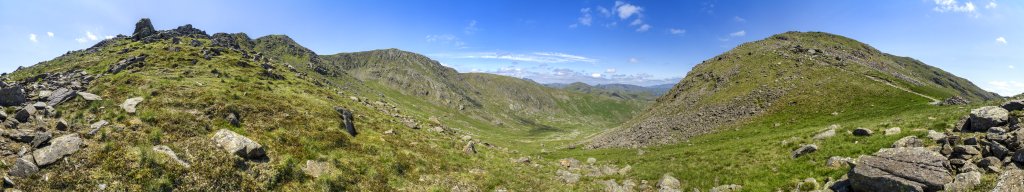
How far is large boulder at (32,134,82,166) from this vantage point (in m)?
18.8

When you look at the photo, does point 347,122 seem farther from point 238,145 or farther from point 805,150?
point 805,150

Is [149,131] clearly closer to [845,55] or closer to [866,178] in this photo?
[866,178]

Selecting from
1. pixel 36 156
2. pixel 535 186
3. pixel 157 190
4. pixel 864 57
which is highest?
pixel 864 57

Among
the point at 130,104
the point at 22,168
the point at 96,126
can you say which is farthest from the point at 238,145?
the point at 130,104

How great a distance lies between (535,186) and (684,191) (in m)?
10.9

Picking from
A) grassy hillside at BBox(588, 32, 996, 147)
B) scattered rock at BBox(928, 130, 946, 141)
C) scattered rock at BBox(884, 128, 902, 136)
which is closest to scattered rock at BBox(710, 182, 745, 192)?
scattered rock at BBox(928, 130, 946, 141)

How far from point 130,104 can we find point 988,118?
5746 centimetres

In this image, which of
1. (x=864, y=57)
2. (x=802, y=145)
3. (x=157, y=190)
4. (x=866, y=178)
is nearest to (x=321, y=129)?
(x=157, y=190)

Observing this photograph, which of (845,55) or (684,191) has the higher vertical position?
(845,55)

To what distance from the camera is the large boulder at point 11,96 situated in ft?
84.9

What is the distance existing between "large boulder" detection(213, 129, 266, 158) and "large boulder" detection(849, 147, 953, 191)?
1295 inches

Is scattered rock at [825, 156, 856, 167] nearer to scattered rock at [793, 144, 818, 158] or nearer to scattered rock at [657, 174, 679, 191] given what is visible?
scattered rock at [793, 144, 818, 158]

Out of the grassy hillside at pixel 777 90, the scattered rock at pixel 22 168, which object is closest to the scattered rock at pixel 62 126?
the scattered rock at pixel 22 168

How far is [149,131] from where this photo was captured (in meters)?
25.3
